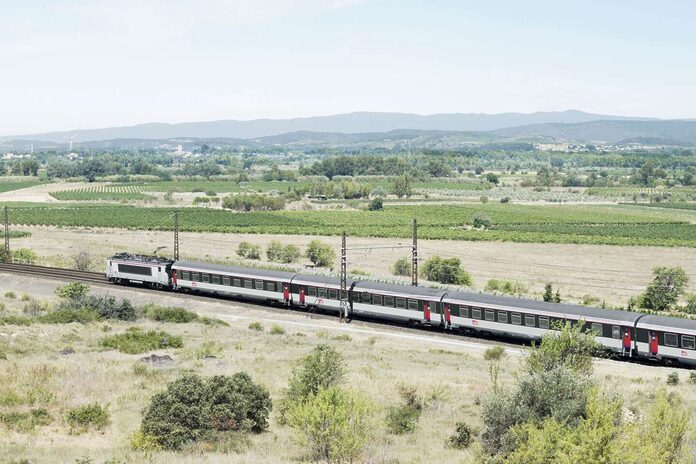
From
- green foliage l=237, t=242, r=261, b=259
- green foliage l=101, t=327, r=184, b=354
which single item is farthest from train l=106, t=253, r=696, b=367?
green foliage l=237, t=242, r=261, b=259

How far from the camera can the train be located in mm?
42562

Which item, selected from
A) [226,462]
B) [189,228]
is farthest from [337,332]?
[189,228]

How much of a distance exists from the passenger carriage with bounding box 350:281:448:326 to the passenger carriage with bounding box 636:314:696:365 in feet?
41.1

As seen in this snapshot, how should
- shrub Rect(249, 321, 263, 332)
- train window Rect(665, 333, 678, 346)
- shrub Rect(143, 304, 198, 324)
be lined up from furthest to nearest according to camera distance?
shrub Rect(143, 304, 198, 324) < shrub Rect(249, 321, 263, 332) < train window Rect(665, 333, 678, 346)

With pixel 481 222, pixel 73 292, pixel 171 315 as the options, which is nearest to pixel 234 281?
pixel 171 315

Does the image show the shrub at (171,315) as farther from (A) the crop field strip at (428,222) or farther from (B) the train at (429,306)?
(A) the crop field strip at (428,222)

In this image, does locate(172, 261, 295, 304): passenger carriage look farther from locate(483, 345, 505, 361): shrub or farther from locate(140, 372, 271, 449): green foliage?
locate(140, 372, 271, 449): green foliage

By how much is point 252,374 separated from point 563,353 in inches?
594

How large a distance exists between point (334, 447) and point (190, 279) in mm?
43705

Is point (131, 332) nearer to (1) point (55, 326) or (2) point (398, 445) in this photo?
(1) point (55, 326)

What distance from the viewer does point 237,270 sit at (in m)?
62.7

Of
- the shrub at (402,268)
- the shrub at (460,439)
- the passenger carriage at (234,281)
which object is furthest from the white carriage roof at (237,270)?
the shrub at (460,439)

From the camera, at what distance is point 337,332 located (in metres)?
53.2

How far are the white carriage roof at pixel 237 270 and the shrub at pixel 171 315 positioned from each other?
6150mm
